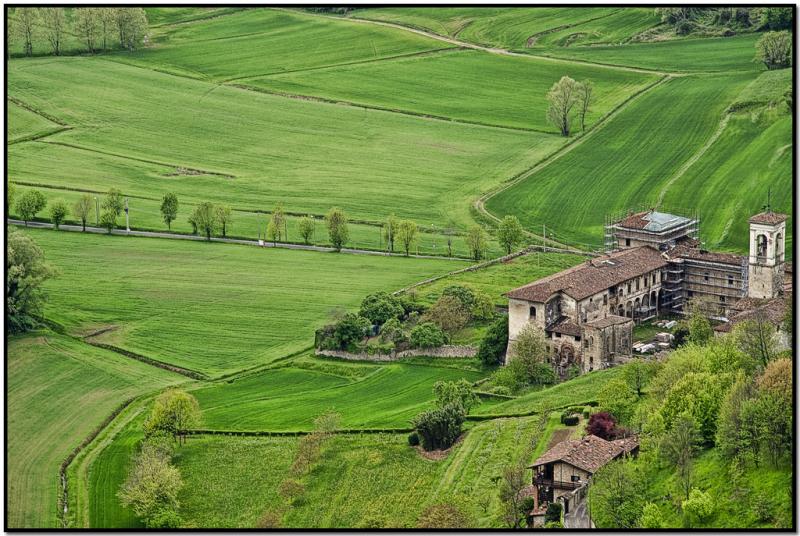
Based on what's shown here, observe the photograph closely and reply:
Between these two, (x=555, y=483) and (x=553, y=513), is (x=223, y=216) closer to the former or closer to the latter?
(x=555, y=483)

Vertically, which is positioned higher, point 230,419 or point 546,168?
point 546,168

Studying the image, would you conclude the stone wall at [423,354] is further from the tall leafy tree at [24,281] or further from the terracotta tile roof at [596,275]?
the tall leafy tree at [24,281]

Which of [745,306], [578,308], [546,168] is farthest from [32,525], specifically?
[546,168]

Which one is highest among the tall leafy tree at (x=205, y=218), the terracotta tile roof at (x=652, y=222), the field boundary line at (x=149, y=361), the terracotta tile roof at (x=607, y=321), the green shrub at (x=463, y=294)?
the terracotta tile roof at (x=652, y=222)

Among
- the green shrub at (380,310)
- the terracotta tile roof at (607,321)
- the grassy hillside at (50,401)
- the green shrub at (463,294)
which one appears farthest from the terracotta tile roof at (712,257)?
the grassy hillside at (50,401)

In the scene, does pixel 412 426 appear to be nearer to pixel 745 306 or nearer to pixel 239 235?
pixel 745 306

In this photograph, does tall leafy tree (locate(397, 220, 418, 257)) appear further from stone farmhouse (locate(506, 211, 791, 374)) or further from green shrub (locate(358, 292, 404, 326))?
green shrub (locate(358, 292, 404, 326))

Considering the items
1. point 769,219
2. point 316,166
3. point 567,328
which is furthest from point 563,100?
point 567,328

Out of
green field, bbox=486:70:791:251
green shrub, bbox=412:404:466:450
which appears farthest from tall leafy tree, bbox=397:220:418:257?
green shrub, bbox=412:404:466:450
